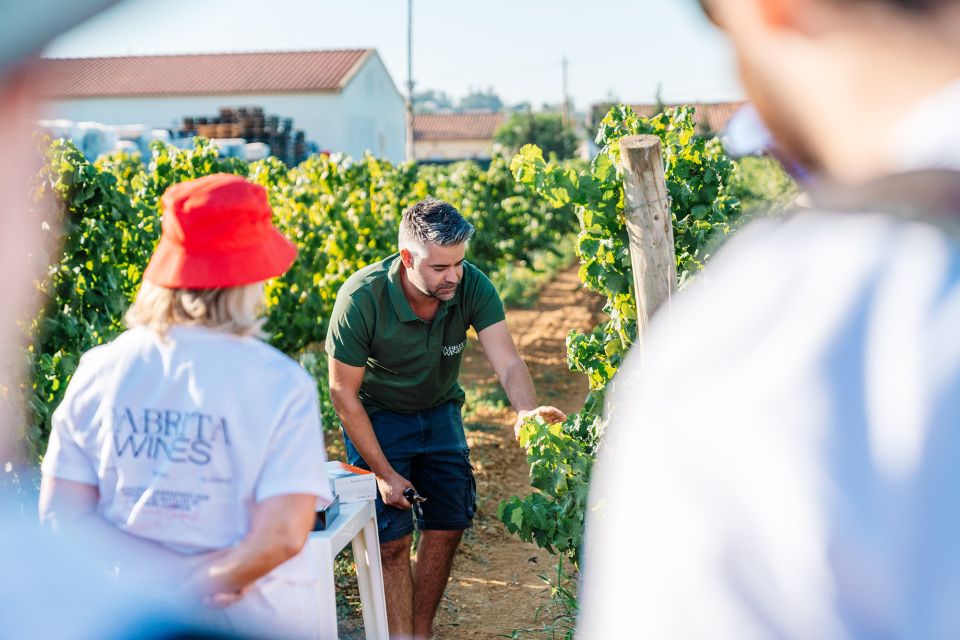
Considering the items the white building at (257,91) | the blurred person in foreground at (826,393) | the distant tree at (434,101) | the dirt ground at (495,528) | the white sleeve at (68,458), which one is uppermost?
the distant tree at (434,101)

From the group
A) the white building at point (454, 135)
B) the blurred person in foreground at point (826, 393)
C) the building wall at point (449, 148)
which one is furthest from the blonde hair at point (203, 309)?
the building wall at point (449, 148)

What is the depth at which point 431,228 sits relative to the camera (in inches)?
149

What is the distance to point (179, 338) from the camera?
2.15 metres

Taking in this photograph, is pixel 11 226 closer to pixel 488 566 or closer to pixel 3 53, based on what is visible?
pixel 3 53

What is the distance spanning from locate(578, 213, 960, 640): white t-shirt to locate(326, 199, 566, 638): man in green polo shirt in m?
3.25

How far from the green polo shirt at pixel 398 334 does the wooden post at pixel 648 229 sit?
3.29 ft

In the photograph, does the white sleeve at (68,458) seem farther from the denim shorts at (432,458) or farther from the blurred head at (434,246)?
the denim shorts at (432,458)

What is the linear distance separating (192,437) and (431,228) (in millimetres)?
1851

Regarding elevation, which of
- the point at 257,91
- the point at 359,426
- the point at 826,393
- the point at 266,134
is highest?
the point at 257,91

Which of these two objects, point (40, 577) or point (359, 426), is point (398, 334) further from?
point (40, 577)

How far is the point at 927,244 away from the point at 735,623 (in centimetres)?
22

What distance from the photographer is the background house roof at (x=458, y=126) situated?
6769 centimetres

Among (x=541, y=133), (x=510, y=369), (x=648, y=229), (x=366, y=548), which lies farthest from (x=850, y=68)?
(x=541, y=133)

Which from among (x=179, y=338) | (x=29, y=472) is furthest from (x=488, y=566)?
(x=179, y=338)
